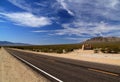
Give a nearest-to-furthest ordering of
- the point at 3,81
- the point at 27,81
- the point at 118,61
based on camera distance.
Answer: the point at 27,81 < the point at 3,81 < the point at 118,61

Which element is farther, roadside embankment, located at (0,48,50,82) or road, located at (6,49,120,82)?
roadside embankment, located at (0,48,50,82)

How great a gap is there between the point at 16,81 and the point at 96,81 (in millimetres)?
5645

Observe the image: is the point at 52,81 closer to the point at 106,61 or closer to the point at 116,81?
the point at 116,81

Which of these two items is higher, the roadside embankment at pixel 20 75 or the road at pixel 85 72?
the road at pixel 85 72

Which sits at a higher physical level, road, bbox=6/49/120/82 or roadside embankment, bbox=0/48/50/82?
road, bbox=6/49/120/82

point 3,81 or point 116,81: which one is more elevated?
point 116,81

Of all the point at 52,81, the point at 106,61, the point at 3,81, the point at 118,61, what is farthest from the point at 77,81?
the point at 106,61

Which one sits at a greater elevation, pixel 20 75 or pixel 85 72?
pixel 85 72

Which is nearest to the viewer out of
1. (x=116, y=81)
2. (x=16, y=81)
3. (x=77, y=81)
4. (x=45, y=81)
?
(x=116, y=81)

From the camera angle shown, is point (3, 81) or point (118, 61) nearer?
point (3, 81)

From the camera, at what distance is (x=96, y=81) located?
9406mm

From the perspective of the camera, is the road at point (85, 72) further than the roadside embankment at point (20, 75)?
No

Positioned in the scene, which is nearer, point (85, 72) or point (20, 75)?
point (85, 72)

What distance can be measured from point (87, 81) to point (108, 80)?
100 cm
